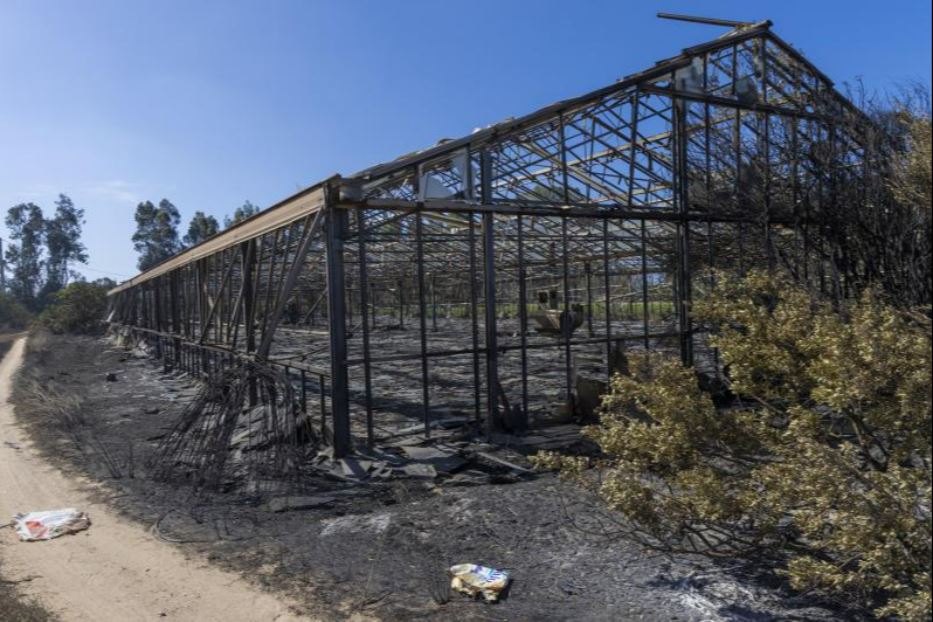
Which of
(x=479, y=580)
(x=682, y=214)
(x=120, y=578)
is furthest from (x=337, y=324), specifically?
(x=682, y=214)

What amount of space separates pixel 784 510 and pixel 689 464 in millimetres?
649

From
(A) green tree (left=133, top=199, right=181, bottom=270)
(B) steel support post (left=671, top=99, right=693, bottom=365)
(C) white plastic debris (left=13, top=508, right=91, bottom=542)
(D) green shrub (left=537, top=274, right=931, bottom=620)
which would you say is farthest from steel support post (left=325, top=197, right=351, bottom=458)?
(A) green tree (left=133, top=199, right=181, bottom=270)

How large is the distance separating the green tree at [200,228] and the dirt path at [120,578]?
7078cm

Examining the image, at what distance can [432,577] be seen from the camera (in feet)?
16.9

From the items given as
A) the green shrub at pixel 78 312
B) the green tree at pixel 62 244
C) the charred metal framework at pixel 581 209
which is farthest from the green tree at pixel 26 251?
the charred metal framework at pixel 581 209

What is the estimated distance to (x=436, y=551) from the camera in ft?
18.6

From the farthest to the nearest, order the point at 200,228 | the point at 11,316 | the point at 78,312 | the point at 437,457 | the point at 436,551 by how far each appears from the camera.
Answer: the point at 200,228, the point at 11,316, the point at 78,312, the point at 437,457, the point at 436,551

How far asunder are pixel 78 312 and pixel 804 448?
165ft

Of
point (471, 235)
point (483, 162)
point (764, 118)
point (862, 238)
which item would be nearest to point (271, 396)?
point (471, 235)

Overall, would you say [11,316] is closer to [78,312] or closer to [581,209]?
[78,312]

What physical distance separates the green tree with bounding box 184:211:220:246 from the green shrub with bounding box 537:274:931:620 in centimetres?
7418

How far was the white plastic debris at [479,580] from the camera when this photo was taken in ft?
15.8

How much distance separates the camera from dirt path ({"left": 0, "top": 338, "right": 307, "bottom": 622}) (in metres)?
4.82

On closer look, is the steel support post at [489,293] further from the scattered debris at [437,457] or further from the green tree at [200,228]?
the green tree at [200,228]
